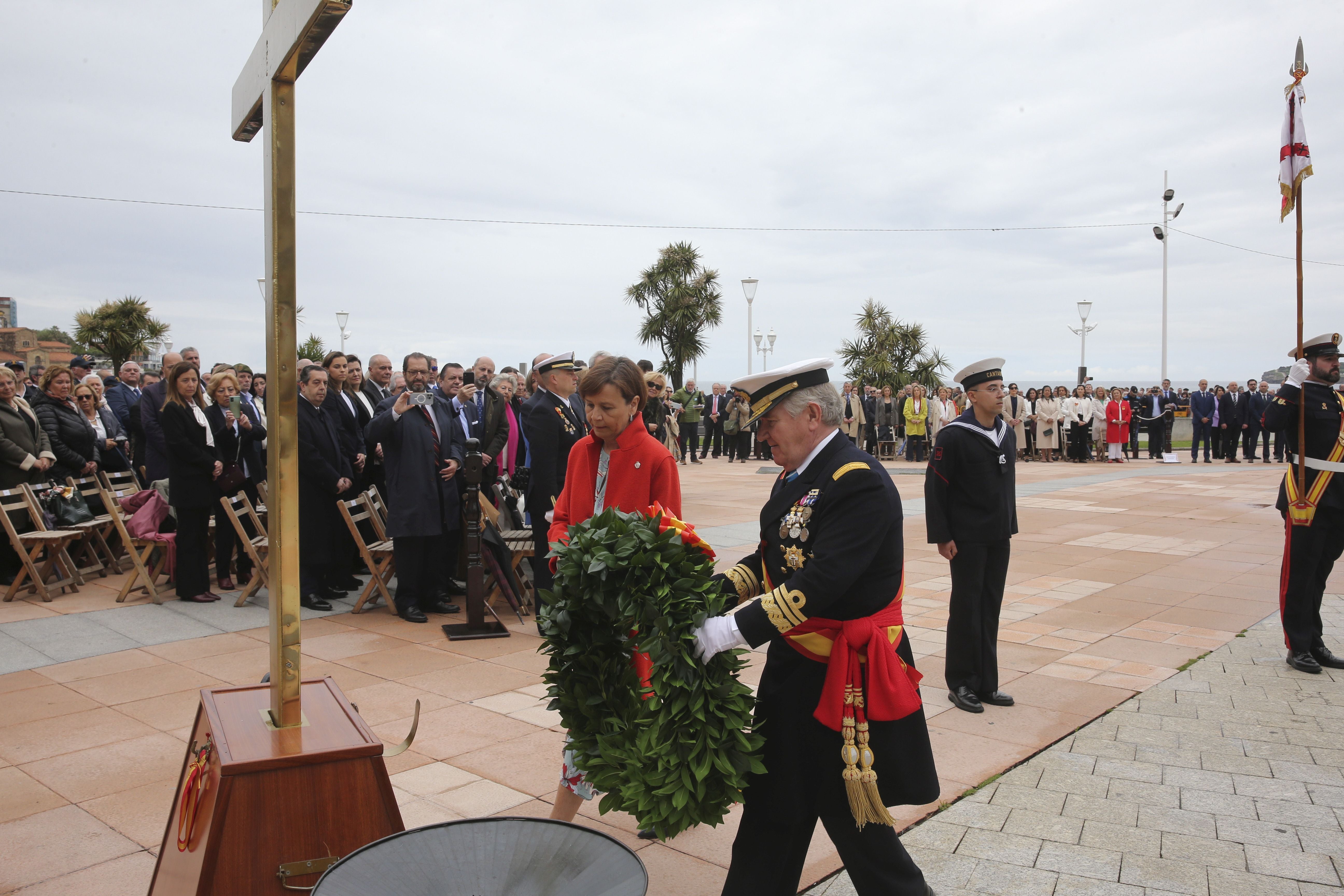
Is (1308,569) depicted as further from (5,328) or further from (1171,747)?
(5,328)

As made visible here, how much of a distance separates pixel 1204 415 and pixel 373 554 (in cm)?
2493

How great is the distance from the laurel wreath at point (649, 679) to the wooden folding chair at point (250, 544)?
5302 millimetres

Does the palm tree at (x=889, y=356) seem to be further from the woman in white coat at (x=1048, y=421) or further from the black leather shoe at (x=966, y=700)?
the black leather shoe at (x=966, y=700)

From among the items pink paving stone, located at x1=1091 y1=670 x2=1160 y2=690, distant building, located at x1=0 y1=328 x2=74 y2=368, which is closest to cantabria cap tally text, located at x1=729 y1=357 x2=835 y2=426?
pink paving stone, located at x1=1091 y1=670 x2=1160 y2=690

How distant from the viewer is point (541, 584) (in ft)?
19.4

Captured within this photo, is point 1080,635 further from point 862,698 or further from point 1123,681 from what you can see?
point 862,698

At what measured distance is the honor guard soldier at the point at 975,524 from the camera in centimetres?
516

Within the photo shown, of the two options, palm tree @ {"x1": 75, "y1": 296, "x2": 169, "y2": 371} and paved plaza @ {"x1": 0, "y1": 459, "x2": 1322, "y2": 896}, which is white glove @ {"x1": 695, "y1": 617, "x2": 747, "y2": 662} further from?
palm tree @ {"x1": 75, "y1": 296, "x2": 169, "y2": 371}

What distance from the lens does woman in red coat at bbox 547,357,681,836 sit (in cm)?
381

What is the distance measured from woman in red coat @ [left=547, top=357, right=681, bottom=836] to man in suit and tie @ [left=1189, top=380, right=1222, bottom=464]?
25672mm

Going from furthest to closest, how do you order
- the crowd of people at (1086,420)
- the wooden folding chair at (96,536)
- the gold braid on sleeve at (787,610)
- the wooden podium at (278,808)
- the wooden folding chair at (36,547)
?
the crowd of people at (1086,420)
the wooden folding chair at (96,536)
the wooden folding chair at (36,547)
the gold braid on sleeve at (787,610)
the wooden podium at (278,808)

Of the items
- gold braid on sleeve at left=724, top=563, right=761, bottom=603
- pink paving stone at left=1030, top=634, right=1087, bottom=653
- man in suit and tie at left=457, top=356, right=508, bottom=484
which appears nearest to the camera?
gold braid on sleeve at left=724, top=563, right=761, bottom=603

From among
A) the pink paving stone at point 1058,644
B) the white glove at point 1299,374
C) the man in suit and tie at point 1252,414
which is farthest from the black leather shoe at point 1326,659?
the man in suit and tie at point 1252,414

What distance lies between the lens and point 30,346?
82625 mm
